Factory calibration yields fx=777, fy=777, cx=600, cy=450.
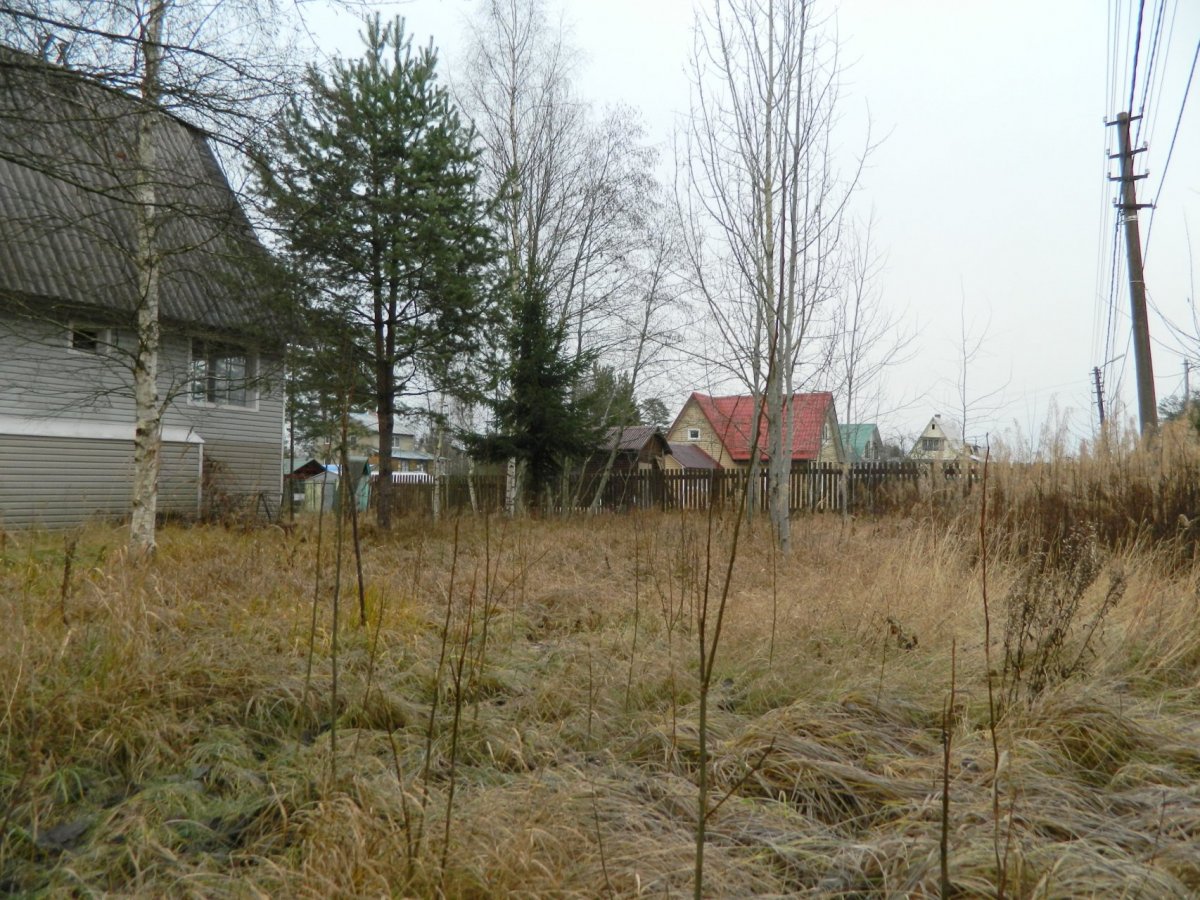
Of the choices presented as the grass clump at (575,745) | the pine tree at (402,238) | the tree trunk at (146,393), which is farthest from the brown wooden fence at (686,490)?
the grass clump at (575,745)

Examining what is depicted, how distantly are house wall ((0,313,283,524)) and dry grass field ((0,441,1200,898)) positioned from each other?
312 inches

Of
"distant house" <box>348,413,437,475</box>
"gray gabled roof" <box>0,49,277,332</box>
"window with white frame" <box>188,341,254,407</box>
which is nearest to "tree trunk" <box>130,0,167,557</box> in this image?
"gray gabled roof" <box>0,49,277,332</box>

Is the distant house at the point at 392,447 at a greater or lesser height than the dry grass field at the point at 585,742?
greater

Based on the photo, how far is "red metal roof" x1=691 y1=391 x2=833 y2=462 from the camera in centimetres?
983

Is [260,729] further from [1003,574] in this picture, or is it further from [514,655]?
[1003,574]

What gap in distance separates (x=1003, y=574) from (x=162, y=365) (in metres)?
13.0

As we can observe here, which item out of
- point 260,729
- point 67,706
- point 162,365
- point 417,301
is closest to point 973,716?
point 260,729

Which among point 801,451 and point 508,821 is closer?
point 508,821

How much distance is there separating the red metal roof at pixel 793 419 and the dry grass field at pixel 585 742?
257 centimetres

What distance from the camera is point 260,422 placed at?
15.1m

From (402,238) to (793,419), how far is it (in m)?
5.90

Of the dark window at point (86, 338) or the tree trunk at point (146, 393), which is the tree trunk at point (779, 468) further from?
the dark window at point (86, 338)

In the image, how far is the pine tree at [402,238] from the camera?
10859 millimetres

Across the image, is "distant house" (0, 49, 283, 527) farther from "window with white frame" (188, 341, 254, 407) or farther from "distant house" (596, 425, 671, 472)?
"distant house" (596, 425, 671, 472)
